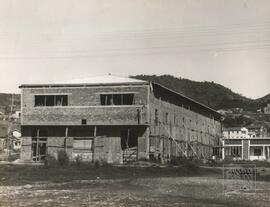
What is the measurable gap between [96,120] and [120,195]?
24609mm

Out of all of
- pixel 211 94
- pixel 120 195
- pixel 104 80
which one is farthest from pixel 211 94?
pixel 120 195

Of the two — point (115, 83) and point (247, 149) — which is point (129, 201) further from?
point (247, 149)

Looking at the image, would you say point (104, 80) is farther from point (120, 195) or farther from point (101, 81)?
point (120, 195)

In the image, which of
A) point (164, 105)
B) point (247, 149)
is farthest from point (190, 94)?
point (164, 105)

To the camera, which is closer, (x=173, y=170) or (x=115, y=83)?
(x=173, y=170)

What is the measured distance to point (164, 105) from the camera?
150 feet

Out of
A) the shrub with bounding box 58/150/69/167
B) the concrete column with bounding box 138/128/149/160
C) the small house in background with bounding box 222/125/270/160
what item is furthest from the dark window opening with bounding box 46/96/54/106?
the small house in background with bounding box 222/125/270/160

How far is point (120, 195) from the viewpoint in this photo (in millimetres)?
17234

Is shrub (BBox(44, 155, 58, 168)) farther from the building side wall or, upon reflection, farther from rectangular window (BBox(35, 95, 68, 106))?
the building side wall

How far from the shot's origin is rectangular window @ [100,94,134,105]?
4159 centimetres

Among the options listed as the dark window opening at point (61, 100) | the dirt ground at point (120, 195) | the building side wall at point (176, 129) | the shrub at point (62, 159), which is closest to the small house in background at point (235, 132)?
the building side wall at point (176, 129)

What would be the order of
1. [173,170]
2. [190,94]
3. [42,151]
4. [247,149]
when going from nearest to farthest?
[173,170]
[42,151]
[247,149]
[190,94]

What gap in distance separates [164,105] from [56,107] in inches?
395

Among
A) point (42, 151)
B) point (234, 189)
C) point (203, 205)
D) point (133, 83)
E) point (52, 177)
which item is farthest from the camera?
point (42, 151)
